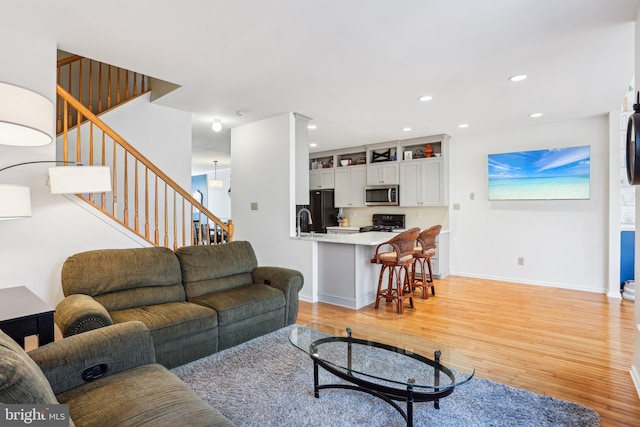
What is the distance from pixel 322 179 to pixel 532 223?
13.1 ft

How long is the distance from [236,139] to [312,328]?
368 cm

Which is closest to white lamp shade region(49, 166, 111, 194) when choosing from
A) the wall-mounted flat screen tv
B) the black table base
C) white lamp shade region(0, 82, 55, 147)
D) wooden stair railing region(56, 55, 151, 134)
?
white lamp shade region(0, 82, 55, 147)

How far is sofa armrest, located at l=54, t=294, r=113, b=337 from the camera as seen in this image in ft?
6.46

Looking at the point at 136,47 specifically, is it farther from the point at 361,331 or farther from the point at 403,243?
the point at 403,243

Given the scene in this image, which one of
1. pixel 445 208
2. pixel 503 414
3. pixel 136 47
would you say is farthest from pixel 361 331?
pixel 445 208

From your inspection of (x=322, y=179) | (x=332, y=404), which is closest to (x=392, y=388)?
(x=332, y=404)

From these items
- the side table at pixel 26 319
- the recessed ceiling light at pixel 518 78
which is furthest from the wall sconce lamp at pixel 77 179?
the recessed ceiling light at pixel 518 78

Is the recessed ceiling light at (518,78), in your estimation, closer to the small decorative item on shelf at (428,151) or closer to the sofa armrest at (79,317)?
the small decorative item on shelf at (428,151)

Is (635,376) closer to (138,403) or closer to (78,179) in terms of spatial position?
(138,403)

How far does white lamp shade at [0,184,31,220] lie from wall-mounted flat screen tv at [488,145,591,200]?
5.73m

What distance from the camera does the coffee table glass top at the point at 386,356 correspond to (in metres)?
1.76

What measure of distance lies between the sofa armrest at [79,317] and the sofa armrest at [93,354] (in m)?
0.42

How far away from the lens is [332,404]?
80.7 inches

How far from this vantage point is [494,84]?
3504 millimetres
